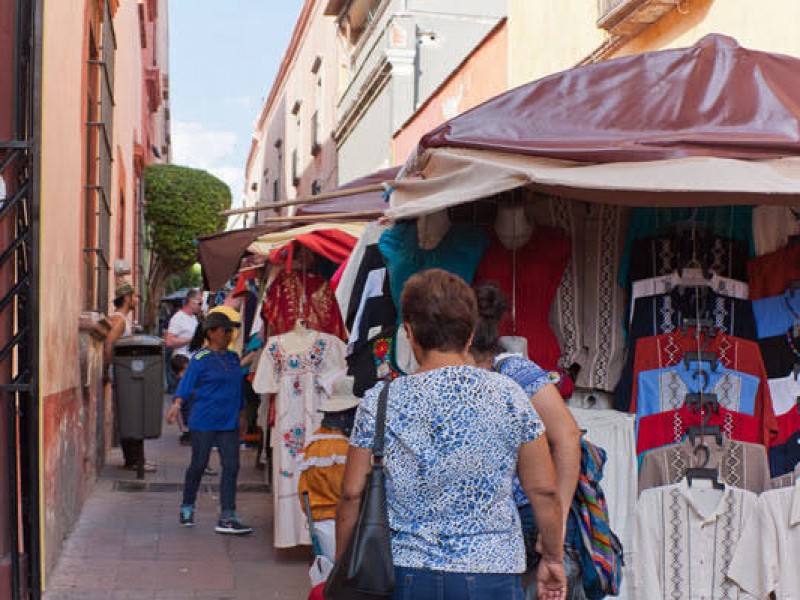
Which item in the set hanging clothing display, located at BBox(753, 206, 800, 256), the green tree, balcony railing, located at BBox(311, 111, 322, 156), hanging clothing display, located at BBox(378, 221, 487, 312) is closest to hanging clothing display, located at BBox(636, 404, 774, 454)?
hanging clothing display, located at BBox(753, 206, 800, 256)

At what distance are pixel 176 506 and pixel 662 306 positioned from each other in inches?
222

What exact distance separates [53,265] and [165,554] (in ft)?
7.07

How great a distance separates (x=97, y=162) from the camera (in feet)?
32.1

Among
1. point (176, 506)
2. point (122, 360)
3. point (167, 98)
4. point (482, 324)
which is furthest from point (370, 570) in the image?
point (167, 98)

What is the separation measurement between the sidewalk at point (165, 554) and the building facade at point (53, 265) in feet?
0.63

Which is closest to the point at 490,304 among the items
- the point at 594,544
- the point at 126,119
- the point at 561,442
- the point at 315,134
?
the point at 561,442

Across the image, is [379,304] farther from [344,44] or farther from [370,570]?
[344,44]

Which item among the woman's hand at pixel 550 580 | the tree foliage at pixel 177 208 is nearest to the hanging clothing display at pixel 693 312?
the woman's hand at pixel 550 580

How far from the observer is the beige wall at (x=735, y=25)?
718 centimetres

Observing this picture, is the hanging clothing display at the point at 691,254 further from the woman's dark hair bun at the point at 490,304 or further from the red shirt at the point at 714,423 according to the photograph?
the woman's dark hair bun at the point at 490,304

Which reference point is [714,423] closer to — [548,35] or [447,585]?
[447,585]

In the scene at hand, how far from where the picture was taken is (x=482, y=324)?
4062 mm

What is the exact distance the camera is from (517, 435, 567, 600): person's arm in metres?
3.27

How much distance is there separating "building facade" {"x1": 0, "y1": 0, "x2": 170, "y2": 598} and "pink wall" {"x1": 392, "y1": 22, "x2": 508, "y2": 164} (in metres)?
4.12
